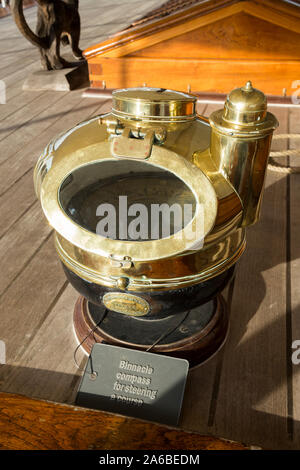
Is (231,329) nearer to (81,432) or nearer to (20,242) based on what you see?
(81,432)

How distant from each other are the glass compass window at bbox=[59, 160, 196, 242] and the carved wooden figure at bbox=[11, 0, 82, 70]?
2.51 m

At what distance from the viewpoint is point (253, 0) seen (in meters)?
2.63

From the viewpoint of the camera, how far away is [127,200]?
3.15 ft

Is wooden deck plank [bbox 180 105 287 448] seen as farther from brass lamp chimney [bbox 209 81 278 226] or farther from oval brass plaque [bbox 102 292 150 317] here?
brass lamp chimney [bbox 209 81 278 226]

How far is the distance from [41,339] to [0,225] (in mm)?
693

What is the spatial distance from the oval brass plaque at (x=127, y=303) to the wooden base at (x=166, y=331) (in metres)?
0.13

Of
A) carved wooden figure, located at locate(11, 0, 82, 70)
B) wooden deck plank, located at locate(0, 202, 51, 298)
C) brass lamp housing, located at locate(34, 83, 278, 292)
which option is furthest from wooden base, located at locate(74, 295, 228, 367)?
carved wooden figure, located at locate(11, 0, 82, 70)

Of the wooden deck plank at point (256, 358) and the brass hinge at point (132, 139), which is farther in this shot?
the wooden deck plank at point (256, 358)

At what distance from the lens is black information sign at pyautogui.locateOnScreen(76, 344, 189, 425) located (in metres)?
0.98

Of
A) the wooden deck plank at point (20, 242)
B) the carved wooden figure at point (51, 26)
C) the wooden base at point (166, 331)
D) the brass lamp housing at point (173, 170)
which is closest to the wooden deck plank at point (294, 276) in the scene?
the wooden base at point (166, 331)

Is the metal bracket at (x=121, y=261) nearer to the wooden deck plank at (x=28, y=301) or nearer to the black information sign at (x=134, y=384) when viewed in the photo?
the black information sign at (x=134, y=384)

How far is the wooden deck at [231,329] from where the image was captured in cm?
102

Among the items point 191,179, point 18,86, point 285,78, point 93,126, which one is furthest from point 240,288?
point 18,86

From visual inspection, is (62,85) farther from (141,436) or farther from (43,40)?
(141,436)
